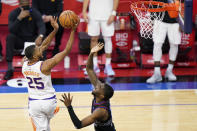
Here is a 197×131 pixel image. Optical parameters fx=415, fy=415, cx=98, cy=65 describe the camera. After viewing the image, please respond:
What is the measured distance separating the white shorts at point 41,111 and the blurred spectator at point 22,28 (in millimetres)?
3502

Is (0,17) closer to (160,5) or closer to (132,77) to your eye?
(132,77)

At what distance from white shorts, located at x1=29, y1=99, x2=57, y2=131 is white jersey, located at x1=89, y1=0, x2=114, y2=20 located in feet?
11.6

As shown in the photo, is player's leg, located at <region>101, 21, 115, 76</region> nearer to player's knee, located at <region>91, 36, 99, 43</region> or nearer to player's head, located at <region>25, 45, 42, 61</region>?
player's knee, located at <region>91, 36, 99, 43</region>

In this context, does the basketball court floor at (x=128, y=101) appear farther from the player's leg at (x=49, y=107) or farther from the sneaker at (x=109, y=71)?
the player's leg at (x=49, y=107)

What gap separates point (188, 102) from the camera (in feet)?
22.6

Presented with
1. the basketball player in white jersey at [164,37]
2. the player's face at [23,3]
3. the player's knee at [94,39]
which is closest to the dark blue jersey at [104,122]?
the basketball player in white jersey at [164,37]


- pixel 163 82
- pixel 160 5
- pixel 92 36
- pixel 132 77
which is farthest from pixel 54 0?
pixel 160 5

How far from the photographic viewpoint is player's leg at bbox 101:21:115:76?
8.11 m

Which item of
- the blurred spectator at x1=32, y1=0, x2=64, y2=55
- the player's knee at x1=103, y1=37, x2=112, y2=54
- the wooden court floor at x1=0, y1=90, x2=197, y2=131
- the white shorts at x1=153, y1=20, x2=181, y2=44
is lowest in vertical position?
the wooden court floor at x1=0, y1=90, x2=197, y2=131

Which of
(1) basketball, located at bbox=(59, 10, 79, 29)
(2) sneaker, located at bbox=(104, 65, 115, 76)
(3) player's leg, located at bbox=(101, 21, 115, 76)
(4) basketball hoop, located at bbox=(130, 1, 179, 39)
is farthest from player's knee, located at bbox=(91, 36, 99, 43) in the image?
(1) basketball, located at bbox=(59, 10, 79, 29)

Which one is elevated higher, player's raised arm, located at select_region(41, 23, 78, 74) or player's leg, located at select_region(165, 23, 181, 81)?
player's raised arm, located at select_region(41, 23, 78, 74)

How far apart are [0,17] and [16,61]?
1.32 metres

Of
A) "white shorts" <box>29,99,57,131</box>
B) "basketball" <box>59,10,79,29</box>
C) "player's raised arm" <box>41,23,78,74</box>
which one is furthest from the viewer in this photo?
"basketball" <box>59,10,79,29</box>

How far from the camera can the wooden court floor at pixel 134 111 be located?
5941mm
